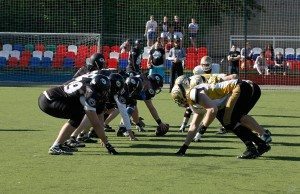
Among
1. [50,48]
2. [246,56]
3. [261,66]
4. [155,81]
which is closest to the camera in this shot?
[155,81]

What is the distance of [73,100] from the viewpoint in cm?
1196

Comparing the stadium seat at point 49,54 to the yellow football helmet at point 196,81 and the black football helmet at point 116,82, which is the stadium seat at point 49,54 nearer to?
the black football helmet at point 116,82

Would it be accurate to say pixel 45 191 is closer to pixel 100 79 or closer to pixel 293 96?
pixel 100 79

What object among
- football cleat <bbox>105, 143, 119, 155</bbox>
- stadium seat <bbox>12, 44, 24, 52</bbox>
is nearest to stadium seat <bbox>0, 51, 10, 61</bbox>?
stadium seat <bbox>12, 44, 24, 52</bbox>

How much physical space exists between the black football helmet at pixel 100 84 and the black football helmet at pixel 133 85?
6.34 ft

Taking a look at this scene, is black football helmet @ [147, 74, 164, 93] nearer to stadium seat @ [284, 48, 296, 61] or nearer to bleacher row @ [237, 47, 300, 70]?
bleacher row @ [237, 47, 300, 70]

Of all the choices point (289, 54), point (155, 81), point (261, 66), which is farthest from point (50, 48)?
point (155, 81)

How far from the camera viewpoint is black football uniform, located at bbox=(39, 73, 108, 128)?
38.4 feet

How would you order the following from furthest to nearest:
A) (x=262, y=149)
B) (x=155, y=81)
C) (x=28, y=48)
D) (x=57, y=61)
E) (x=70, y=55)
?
(x=28, y=48), (x=57, y=61), (x=70, y=55), (x=155, y=81), (x=262, y=149)

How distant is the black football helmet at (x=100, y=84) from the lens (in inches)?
455

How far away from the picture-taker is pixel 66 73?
30.4 metres

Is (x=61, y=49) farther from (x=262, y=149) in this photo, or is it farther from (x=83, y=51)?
(x=262, y=149)

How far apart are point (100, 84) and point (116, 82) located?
108 centimetres

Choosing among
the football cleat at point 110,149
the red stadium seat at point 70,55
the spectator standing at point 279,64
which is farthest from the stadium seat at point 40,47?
the football cleat at point 110,149
